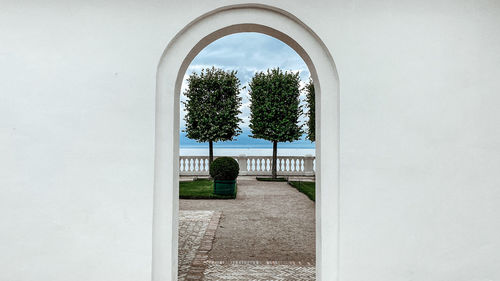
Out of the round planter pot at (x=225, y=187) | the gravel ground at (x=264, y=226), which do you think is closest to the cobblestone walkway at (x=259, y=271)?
→ the gravel ground at (x=264, y=226)

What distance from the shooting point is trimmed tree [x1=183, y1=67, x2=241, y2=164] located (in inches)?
528

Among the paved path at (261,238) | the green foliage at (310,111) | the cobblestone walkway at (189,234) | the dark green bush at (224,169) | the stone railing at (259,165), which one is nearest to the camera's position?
the paved path at (261,238)

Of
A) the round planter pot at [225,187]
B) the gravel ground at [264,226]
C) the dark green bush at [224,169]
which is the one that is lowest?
the gravel ground at [264,226]

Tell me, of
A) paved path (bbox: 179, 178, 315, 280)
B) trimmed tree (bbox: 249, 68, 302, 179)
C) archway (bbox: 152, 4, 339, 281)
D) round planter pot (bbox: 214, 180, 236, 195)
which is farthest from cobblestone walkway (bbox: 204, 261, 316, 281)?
trimmed tree (bbox: 249, 68, 302, 179)

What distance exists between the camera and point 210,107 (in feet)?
44.1

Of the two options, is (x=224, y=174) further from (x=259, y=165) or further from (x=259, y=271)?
(x=259, y=165)

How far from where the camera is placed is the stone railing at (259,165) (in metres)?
14.9

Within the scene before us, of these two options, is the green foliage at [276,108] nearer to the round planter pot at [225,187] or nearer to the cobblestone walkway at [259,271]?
the round planter pot at [225,187]

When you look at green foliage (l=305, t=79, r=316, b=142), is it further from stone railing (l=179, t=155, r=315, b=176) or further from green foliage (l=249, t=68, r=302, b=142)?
stone railing (l=179, t=155, r=315, b=176)

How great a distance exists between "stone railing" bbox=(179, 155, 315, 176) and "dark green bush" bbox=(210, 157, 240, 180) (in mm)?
5220
